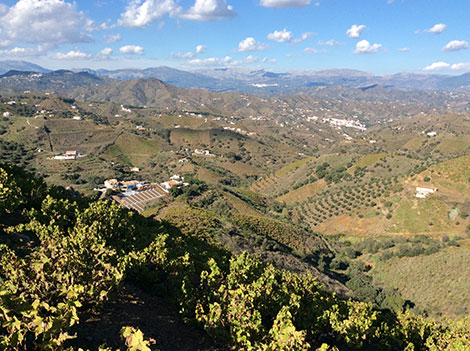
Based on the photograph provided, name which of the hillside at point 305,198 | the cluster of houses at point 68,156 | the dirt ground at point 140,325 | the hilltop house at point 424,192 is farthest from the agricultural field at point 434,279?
the cluster of houses at point 68,156

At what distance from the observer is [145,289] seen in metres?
15.3

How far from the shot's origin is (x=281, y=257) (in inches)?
1713

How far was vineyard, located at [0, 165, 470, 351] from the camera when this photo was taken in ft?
24.6

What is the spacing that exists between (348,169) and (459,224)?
154ft

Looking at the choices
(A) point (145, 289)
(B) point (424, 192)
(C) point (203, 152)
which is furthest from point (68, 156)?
(A) point (145, 289)

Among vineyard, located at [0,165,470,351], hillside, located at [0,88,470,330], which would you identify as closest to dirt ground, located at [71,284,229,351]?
vineyard, located at [0,165,470,351]

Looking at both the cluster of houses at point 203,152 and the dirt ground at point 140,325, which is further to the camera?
the cluster of houses at point 203,152

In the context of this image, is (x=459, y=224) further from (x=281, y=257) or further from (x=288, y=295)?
(x=288, y=295)

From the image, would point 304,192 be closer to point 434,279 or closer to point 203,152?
point 434,279

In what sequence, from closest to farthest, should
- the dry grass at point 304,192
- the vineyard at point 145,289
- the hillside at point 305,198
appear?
the vineyard at point 145,289, the hillside at point 305,198, the dry grass at point 304,192

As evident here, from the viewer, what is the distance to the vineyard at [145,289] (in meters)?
7.51

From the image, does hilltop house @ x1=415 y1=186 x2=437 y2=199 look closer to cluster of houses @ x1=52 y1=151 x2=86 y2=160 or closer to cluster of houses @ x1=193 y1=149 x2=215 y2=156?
cluster of houses @ x1=193 y1=149 x2=215 y2=156

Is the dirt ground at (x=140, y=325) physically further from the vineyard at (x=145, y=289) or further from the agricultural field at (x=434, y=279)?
the agricultural field at (x=434, y=279)

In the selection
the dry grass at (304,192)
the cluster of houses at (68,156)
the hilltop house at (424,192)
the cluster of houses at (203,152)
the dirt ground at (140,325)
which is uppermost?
the dirt ground at (140,325)
